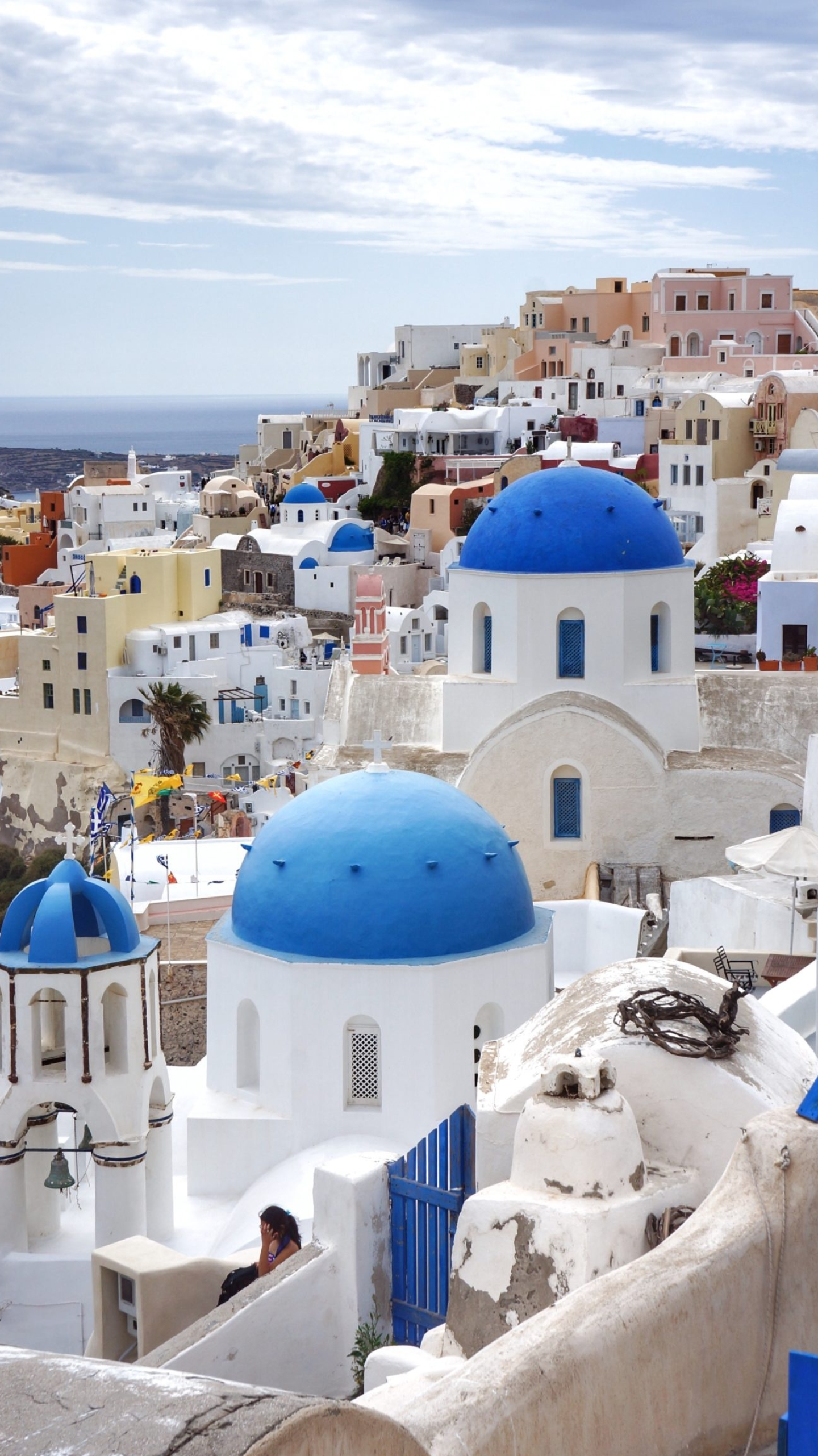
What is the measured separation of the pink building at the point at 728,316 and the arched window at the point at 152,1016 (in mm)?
49824

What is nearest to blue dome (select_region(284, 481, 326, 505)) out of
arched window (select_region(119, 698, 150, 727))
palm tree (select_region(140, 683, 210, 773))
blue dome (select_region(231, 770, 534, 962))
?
arched window (select_region(119, 698, 150, 727))

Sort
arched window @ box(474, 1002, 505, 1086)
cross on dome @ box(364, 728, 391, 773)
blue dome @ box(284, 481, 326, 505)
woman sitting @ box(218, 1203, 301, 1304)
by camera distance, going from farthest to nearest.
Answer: blue dome @ box(284, 481, 326, 505) → cross on dome @ box(364, 728, 391, 773) → arched window @ box(474, 1002, 505, 1086) → woman sitting @ box(218, 1203, 301, 1304)

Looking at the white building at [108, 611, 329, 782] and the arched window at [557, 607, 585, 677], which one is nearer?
the arched window at [557, 607, 585, 677]

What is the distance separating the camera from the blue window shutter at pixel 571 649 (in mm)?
18578

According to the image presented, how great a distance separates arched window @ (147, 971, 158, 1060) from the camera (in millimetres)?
11867

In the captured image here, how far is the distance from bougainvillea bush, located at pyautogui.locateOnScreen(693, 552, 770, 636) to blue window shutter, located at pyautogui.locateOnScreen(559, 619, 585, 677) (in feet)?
47.6

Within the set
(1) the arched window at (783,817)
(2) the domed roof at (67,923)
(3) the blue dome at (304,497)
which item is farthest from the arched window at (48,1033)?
(3) the blue dome at (304,497)

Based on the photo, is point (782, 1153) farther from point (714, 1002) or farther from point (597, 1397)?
point (714, 1002)

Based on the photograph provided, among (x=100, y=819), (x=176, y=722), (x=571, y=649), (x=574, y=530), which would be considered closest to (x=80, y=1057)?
(x=100, y=819)

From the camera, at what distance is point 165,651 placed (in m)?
45.1

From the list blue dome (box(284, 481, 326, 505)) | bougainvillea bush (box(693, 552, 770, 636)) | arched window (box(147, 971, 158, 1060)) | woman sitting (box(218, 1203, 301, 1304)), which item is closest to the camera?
woman sitting (box(218, 1203, 301, 1304))

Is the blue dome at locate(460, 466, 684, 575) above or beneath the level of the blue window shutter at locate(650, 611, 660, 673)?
above

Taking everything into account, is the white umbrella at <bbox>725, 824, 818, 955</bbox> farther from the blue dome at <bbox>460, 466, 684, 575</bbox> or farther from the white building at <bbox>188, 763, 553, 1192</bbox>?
the blue dome at <bbox>460, 466, 684, 575</bbox>

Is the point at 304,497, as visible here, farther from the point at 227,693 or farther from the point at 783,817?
the point at 783,817
